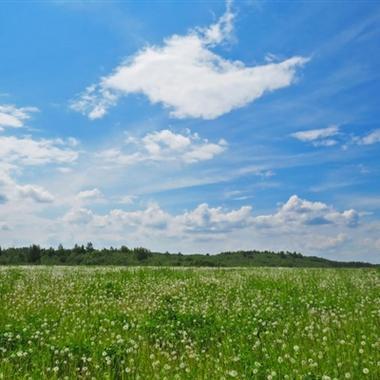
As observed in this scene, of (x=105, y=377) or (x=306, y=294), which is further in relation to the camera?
(x=306, y=294)

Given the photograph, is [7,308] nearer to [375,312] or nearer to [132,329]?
[132,329]

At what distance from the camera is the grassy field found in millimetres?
8594

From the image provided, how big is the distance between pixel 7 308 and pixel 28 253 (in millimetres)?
82677

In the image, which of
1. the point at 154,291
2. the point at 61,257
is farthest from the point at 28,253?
the point at 154,291

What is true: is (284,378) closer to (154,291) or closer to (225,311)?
(225,311)

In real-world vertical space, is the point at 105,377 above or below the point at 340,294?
below

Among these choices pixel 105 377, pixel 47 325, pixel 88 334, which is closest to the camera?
pixel 105 377

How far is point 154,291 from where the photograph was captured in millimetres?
17719

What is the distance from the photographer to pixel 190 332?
11492 millimetres

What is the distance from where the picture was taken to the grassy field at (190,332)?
859cm

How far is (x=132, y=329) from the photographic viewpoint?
11.8 meters

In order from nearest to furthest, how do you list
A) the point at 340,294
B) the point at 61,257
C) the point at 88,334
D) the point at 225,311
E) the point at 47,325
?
the point at 88,334 < the point at 47,325 < the point at 225,311 < the point at 340,294 < the point at 61,257

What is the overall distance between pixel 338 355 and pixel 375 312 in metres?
4.27

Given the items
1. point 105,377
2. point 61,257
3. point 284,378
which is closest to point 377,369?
point 284,378
